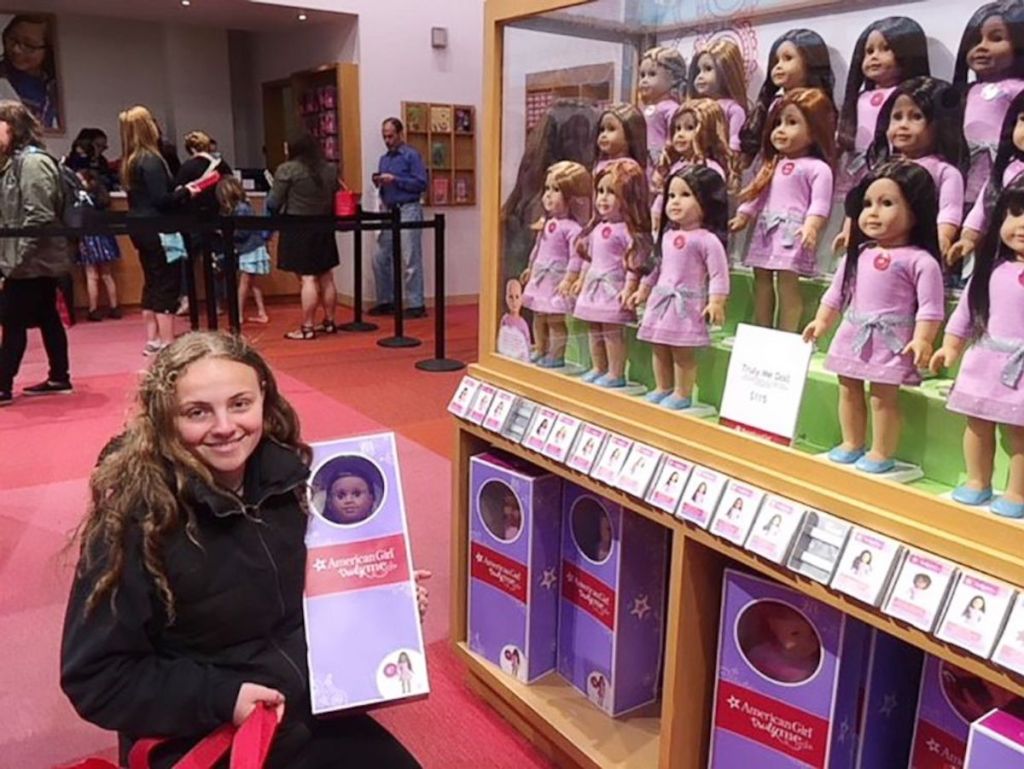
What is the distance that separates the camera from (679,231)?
1.61 meters

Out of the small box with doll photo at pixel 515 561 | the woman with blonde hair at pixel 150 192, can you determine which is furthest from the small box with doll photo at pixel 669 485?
the woman with blonde hair at pixel 150 192

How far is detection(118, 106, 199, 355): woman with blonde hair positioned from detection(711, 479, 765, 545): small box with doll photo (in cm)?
415

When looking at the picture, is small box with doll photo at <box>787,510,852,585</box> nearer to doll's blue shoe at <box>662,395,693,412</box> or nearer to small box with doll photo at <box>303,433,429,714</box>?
doll's blue shoe at <box>662,395,693,412</box>

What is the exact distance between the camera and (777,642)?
149cm

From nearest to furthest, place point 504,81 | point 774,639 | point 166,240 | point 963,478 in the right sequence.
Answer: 1. point 963,478
2. point 774,639
3. point 504,81
4. point 166,240

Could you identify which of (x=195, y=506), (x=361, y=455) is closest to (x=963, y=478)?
(x=361, y=455)

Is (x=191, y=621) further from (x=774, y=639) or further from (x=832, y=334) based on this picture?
(x=832, y=334)

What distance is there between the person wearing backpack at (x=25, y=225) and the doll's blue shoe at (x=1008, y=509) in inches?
168

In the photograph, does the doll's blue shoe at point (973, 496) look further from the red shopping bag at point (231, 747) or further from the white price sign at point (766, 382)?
the red shopping bag at point (231, 747)

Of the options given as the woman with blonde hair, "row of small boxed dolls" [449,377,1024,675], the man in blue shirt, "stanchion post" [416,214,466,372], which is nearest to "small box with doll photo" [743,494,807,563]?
"row of small boxed dolls" [449,377,1024,675]

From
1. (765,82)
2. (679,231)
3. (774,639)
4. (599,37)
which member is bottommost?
(774,639)

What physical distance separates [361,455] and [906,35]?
3.35 ft

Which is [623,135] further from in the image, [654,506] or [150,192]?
[150,192]

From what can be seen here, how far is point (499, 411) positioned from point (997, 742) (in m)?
1.12
